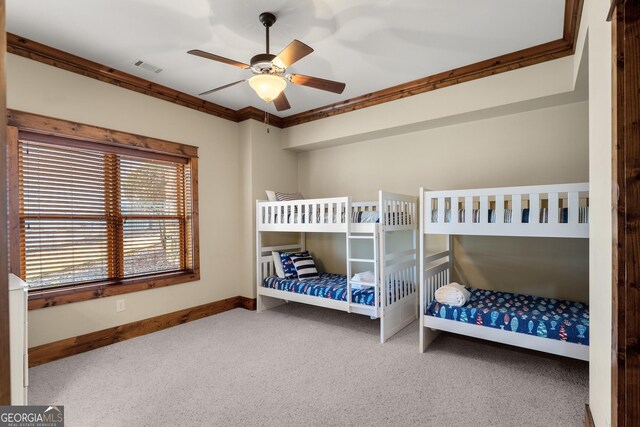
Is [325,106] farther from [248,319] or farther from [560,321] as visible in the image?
[560,321]

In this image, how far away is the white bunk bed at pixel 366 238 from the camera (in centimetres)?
319

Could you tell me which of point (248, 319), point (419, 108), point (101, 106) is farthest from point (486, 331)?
point (101, 106)

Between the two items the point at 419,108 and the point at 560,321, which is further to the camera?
the point at 419,108

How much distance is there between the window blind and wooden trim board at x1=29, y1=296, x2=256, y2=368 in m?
0.50

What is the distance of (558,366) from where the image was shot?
2.55 metres

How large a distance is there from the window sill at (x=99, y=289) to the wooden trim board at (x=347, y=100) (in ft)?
6.44

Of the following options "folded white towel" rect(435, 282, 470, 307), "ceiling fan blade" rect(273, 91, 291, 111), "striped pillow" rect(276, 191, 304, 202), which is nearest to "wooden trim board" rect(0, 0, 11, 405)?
"ceiling fan blade" rect(273, 91, 291, 111)

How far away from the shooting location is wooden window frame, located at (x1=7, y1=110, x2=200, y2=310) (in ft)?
8.43

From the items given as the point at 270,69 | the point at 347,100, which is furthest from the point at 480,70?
the point at 270,69

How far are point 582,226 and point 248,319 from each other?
3334 mm

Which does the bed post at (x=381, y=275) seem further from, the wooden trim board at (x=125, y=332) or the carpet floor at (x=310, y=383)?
the wooden trim board at (x=125, y=332)

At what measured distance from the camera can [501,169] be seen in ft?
11.1

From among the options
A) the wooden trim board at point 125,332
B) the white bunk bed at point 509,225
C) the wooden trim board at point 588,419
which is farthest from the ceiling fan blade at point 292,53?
the wooden trim board at point 125,332

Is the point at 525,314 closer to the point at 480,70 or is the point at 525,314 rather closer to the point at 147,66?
the point at 480,70
